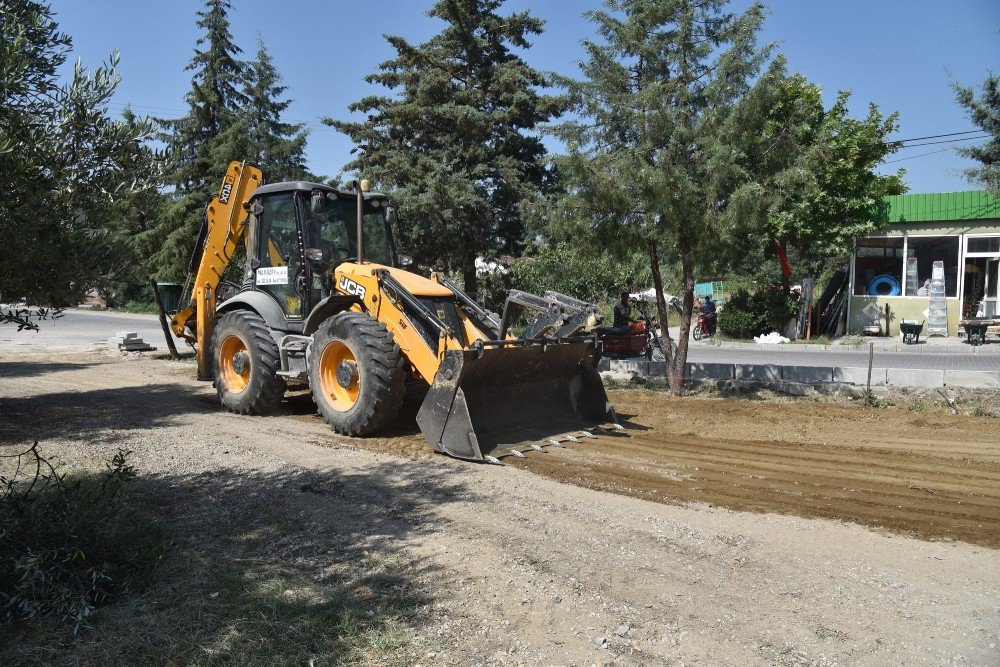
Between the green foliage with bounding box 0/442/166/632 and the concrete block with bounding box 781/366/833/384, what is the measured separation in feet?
29.7

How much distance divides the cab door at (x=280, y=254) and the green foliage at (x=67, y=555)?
464 centimetres

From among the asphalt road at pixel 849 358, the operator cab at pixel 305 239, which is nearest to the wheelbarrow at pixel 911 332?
the asphalt road at pixel 849 358

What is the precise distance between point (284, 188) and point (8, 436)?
13.1ft

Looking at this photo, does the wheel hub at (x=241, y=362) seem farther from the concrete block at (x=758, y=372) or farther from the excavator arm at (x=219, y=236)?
the concrete block at (x=758, y=372)

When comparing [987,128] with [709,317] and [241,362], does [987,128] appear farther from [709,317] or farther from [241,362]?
[241,362]

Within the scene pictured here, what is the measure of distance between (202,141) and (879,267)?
20.3 metres

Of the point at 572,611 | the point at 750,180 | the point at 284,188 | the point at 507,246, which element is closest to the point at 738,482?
the point at 572,611

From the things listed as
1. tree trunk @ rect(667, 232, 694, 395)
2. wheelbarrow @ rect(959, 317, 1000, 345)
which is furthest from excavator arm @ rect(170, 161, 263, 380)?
wheelbarrow @ rect(959, 317, 1000, 345)

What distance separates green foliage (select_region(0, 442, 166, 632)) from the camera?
11.5ft

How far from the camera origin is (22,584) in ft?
11.4

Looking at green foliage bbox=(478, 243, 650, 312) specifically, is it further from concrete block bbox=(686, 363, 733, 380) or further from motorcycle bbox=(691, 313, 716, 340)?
motorcycle bbox=(691, 313, 716, 340)

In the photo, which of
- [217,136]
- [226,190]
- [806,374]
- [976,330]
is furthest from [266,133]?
[976,330]

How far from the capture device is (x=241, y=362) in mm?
9242

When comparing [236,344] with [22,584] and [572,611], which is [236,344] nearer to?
[22,584]
